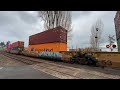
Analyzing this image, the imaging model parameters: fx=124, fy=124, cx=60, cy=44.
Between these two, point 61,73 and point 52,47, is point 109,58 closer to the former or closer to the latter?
point 61,73

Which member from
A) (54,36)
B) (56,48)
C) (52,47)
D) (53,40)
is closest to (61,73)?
(56,48)

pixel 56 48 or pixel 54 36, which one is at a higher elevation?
pixel 54 36

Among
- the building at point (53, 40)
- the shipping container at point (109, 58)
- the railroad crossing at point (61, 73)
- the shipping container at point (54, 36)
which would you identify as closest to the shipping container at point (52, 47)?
the building at point (53, 40)

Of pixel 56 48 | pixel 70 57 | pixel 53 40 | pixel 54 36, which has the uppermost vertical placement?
pixel 54 36

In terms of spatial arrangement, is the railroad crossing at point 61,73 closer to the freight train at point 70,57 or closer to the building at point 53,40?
the freight train at point 70,57

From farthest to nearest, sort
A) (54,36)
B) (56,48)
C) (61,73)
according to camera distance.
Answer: (54,36)
(56,48)
(61,73)

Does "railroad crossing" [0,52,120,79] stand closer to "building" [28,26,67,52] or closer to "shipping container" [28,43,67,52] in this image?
"shipping container" [28,43,67,52]

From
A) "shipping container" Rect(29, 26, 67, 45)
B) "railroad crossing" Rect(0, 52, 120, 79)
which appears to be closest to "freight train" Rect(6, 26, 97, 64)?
"shipping container" Rect(29, 26, 67, 45)

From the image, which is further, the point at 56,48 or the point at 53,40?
the point at 53,40

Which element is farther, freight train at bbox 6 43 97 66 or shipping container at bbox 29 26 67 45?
shipping container at bbox 29 26 67 45

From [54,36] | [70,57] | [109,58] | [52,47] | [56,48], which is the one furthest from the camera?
[54,36]
